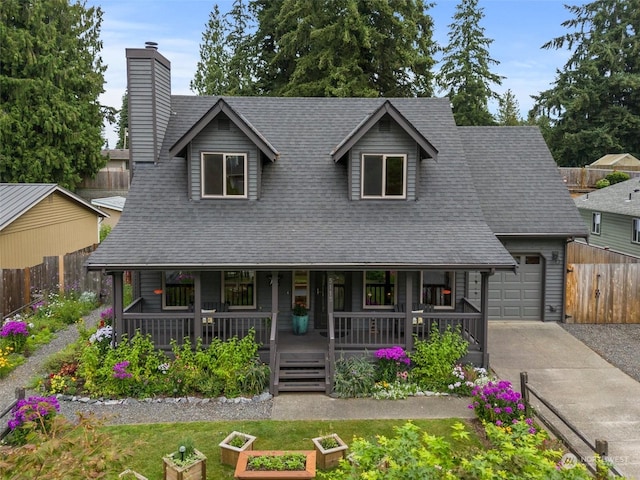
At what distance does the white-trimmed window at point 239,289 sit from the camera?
1351 centimetres

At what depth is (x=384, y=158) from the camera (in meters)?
13.9

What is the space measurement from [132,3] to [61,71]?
1834 cm

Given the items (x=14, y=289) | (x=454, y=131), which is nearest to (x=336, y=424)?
(x=454, y=131)

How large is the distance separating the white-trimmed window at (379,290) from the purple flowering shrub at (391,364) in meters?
2.09

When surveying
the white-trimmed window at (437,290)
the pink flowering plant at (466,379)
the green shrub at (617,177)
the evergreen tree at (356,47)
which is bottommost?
the pink flowering plant at (466,379)

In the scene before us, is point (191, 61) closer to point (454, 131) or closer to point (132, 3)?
point (132, 3)

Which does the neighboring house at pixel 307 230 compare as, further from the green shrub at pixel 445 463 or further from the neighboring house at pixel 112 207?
the neighboring house at pixel 112 207

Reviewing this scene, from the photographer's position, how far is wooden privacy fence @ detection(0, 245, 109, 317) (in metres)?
15.6

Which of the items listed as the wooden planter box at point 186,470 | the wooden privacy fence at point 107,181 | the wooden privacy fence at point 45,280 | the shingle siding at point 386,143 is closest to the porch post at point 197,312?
the wooden planter box at point 186,470

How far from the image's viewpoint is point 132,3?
16.5 metres

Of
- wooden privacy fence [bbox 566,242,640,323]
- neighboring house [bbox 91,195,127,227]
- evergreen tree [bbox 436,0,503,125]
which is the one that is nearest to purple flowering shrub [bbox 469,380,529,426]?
wooden privacy fence [bbox 566,242,640,323]

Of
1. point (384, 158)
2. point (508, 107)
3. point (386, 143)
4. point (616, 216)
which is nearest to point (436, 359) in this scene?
point (384, 158)

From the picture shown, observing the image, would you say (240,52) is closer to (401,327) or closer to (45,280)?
(45,280)

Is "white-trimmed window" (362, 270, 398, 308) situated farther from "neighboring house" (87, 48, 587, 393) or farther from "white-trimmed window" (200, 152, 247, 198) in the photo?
"white-trimmed window" (200, 152, 247, 198)
